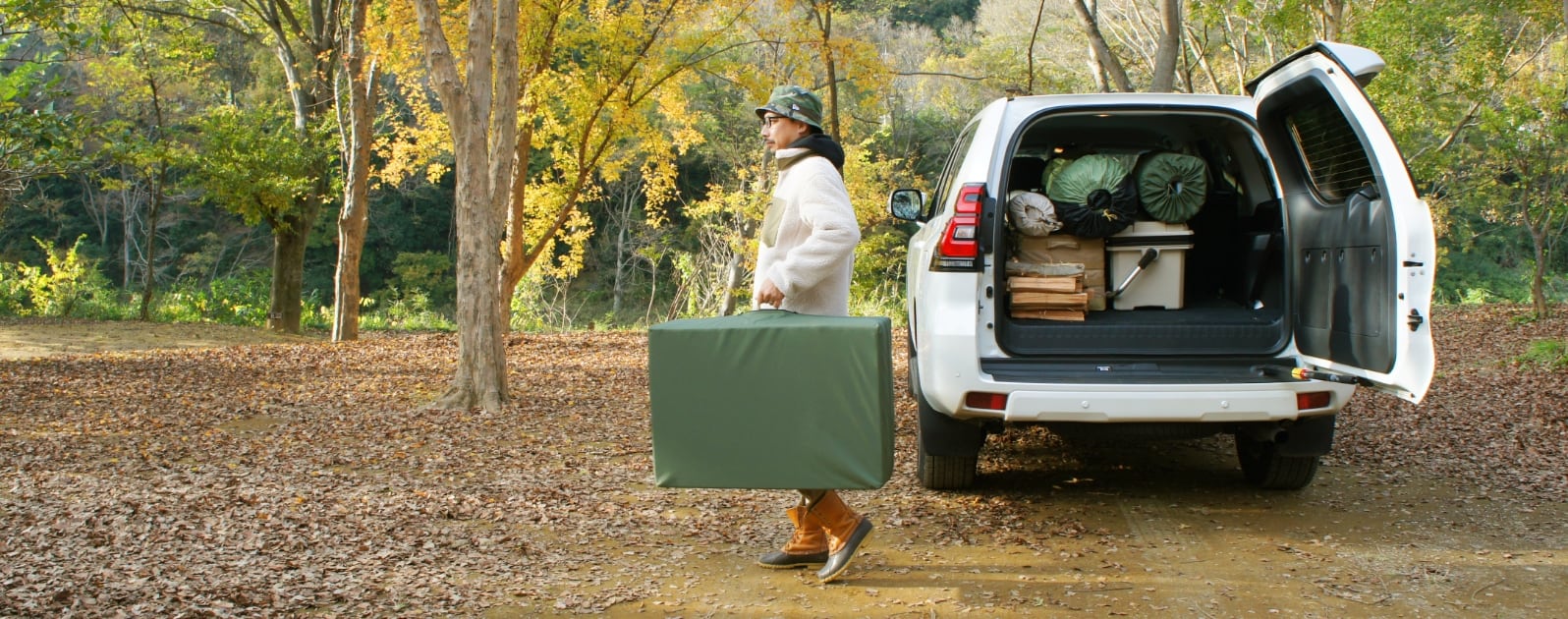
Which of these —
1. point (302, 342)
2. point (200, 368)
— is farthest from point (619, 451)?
point (302, 342)

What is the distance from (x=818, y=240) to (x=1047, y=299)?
5.37 ft

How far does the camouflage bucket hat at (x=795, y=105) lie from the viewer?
169 inches

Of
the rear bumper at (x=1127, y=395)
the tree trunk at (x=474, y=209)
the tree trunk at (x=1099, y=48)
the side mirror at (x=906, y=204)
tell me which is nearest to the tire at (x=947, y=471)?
the rear bumper at (x=1127, y=395)

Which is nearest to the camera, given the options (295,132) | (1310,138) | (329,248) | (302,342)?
(1310,138)

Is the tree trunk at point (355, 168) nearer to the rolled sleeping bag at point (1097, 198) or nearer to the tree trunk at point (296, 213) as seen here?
the tree trunk at point (296, 213)

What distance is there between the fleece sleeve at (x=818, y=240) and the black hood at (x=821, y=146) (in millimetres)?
125

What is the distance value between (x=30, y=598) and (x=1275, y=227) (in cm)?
514

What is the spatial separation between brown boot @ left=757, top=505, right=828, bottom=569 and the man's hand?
0.82 meters

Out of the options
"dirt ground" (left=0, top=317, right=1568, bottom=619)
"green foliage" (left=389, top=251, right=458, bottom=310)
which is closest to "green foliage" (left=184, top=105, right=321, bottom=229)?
"dirt ground" (left=0, top=317, right=1568, bottom=619)

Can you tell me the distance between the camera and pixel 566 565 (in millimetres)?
4551

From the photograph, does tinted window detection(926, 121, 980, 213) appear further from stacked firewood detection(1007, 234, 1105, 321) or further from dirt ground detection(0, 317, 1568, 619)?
dirt ground detection(0, 317, 1568, 619)

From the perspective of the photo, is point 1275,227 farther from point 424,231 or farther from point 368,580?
point 424,231

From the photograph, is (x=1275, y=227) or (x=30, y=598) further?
(x=1275, y=227)

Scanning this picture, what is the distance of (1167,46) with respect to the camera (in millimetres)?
12266
